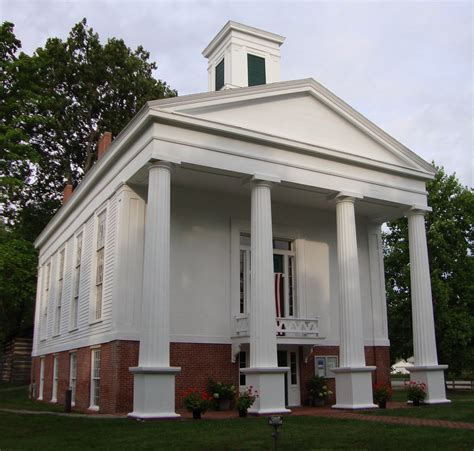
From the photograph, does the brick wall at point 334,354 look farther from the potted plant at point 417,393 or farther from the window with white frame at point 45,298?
the window with white frame at point 45,298

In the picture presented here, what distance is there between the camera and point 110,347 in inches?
768

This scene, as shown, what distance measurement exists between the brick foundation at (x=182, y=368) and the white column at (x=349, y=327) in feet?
9.38

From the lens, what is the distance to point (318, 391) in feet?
71.5

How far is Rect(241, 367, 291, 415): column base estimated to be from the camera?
1723cm

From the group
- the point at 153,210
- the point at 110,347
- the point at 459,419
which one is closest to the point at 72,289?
the point at 110,347

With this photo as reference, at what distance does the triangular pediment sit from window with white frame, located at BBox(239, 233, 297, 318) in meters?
4.61

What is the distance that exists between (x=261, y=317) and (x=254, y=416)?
9.96 feet

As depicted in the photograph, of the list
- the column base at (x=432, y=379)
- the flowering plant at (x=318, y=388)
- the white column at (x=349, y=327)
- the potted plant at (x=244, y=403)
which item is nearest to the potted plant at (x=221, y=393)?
the potted plant at (x=244, y=403)

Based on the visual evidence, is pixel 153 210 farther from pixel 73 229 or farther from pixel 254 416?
pixel 73 229

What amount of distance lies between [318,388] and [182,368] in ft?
18.0

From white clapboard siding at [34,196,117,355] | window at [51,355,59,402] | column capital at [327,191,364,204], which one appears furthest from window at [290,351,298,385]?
window at [51,355,59,402]

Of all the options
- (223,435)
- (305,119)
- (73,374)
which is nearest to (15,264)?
(73,374)

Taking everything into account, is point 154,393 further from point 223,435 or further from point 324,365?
point 324,365

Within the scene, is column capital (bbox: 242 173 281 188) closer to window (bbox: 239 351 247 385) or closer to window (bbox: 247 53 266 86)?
window (bbox: 239 351 247 385)
